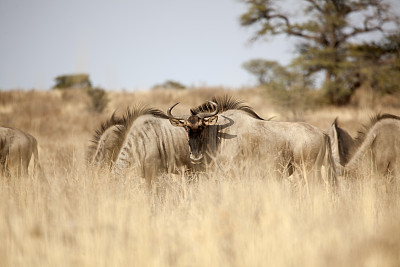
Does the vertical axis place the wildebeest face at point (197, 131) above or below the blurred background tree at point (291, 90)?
below

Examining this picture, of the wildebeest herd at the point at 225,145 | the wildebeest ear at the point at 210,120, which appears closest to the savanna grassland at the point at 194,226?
the wildebeest herd at the point at 225,145

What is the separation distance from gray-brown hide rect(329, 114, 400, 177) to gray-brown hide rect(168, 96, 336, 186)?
0.65 m

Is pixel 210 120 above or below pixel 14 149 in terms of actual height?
above

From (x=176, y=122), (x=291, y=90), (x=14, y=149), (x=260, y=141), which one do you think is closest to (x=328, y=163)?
(x=260, y=141)

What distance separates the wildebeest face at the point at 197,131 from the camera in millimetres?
6141

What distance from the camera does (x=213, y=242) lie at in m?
3.36

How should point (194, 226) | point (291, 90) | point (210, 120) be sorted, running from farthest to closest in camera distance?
1. point (291, 90)
2. point (210, 120)
3. point (194, 226)

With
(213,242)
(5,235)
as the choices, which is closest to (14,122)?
(5,235)

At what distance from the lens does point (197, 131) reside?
20.5 ft

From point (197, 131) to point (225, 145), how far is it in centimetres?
63

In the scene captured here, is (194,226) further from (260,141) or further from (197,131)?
(260,141)

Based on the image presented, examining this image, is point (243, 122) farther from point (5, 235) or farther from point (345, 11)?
point (345, 11)

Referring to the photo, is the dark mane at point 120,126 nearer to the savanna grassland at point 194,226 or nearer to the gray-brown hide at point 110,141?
the gray-brown hide at point 110,141

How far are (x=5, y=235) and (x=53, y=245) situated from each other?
0.56 meters
